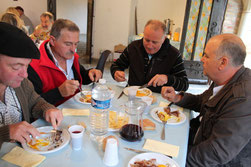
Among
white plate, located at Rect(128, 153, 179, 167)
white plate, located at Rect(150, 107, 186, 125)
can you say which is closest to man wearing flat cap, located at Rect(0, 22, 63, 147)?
white plate, located at Rect(128, 153, 179, 167)

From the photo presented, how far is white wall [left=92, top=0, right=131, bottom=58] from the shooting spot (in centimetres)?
609

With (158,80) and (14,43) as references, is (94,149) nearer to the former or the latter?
(14,43)

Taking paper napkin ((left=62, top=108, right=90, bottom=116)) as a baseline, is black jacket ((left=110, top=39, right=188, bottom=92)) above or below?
above

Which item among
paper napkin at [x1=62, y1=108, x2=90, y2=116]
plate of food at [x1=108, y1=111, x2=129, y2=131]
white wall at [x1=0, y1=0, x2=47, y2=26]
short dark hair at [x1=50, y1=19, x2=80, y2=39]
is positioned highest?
white wall at [x1=0, y1=0, x2=47, y2=26]

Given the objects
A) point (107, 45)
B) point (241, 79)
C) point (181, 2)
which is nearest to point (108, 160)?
point (241, 79)

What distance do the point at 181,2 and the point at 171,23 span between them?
0.83 m

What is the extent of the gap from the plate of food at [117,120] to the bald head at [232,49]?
852 mm

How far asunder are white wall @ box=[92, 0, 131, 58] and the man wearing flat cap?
5171 millimetres

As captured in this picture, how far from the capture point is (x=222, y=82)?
1.54 meters

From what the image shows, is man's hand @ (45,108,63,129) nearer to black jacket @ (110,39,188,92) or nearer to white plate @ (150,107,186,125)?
white plate @ (150,107,186,125)

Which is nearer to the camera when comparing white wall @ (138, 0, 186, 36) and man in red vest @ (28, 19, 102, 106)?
man in red vest @ (28, 19, 102, 106)

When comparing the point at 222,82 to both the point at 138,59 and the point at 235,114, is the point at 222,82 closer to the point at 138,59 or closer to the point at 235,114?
the point at 235,114

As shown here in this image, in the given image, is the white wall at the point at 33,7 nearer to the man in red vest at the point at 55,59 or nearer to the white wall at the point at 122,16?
the white wall at the point at 122,16

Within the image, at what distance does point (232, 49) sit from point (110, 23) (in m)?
5.36
